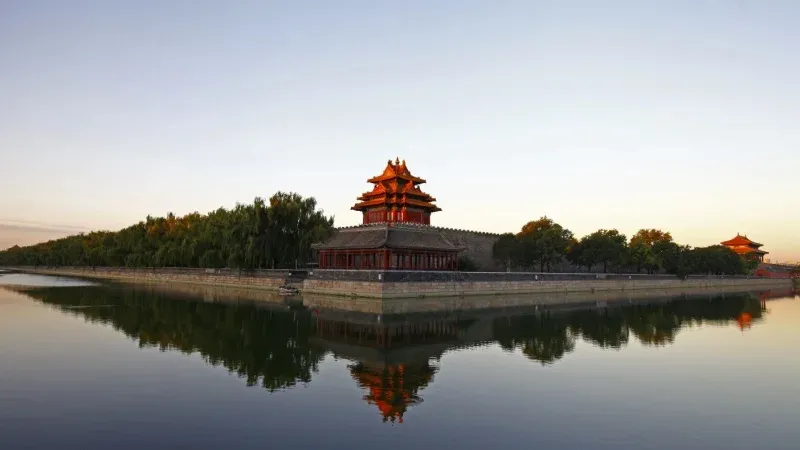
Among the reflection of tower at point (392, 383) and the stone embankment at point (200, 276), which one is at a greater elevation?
the stone embankment at point (200, 276)

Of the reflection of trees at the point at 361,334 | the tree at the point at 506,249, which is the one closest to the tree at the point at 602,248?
the tree at the point at 506,249

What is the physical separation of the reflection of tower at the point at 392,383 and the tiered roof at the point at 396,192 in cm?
3531

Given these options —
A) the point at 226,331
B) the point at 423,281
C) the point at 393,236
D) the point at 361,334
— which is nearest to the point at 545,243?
the point at 393,236

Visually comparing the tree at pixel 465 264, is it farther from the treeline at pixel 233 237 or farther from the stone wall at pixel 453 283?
the treeline at pixel 233 237

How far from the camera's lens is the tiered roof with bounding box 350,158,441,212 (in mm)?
52344

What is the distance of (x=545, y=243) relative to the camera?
5906 centimetres

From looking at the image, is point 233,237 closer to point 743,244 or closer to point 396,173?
point 396,173

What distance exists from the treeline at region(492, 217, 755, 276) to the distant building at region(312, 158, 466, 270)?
39.9ft

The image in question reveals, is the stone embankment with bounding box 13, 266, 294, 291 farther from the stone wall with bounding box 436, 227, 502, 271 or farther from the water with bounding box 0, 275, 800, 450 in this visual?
the water with bounding box 0, 275, 800, 450

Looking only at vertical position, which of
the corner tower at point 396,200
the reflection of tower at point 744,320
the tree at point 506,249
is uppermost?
the corner tower at point 396,200

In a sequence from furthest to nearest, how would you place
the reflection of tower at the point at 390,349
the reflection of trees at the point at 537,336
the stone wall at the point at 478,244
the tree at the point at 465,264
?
1. the stone wall at the point at 478,244
2. the tree at the point at 465,264
3. the reflection of trees at the point at 537,336
4. the reflection of tower at the point at 390,349

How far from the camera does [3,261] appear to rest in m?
163

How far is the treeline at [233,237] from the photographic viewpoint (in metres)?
52.2

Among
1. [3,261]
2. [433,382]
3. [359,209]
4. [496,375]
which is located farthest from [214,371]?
[3,261]
